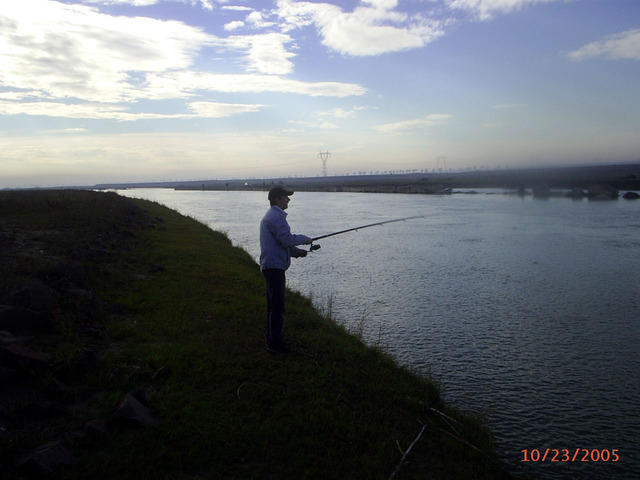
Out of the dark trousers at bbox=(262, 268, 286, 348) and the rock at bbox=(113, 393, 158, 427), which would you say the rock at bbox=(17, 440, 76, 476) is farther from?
the dark trousers at bbox=(262, 268, 286, 348)

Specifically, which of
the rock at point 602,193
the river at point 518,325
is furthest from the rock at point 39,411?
the rock at point 602,193

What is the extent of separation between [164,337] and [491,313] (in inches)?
336

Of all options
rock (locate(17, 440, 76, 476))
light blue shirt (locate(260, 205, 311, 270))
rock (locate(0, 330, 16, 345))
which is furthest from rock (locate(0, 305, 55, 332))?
light blue shirt (locate(260, 205, 311, 270))

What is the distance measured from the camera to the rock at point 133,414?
15.2ft

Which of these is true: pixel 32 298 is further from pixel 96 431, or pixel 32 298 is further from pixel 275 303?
pixel 275 303

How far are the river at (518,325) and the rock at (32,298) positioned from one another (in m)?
6.05

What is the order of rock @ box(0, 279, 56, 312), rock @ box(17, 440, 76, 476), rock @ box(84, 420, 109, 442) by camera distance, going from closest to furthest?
1. rock @ box(17, 440, 76, 476)
2. rock @ box(84, 420, 109, 442)
3. rock @ box(0, 279, 56, 312)

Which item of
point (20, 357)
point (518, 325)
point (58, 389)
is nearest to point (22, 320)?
point (20, 357)

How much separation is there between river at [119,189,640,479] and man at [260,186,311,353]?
9.32 feet

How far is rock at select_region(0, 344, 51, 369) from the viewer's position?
528 cm

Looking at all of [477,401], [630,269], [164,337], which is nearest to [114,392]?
[164,337]

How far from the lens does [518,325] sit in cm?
1130
